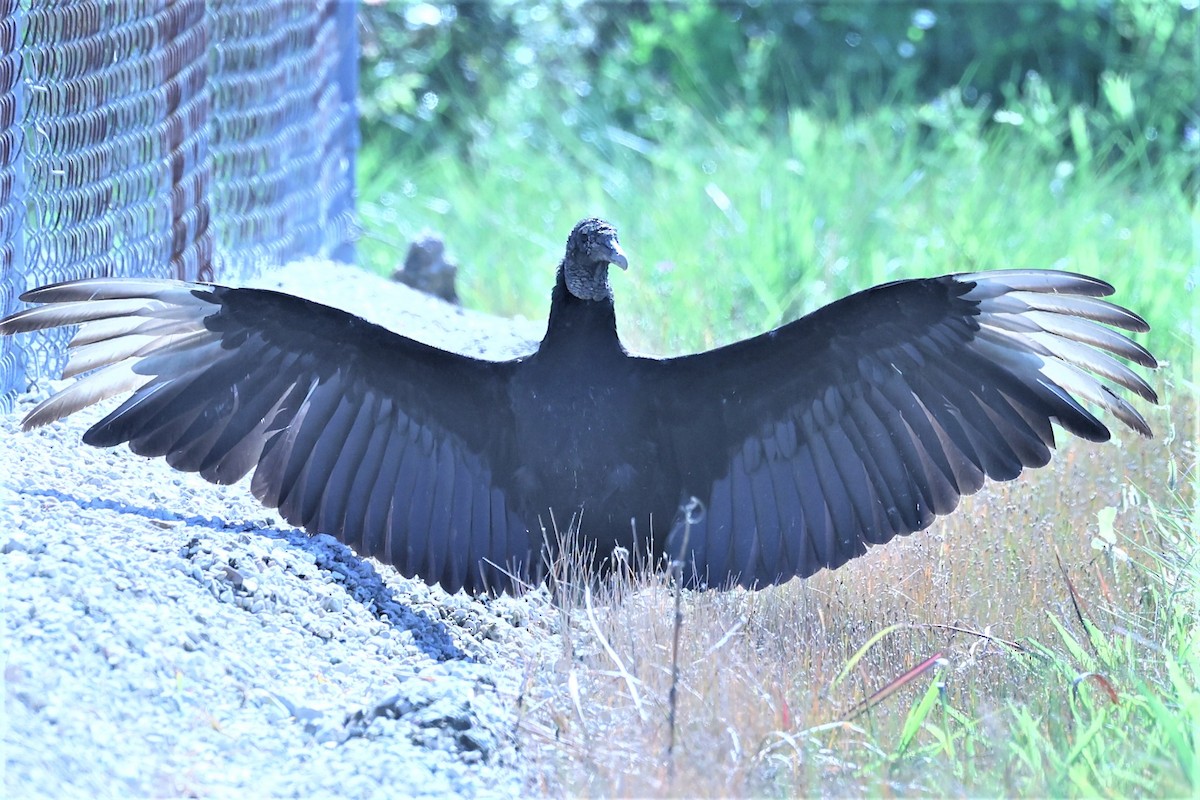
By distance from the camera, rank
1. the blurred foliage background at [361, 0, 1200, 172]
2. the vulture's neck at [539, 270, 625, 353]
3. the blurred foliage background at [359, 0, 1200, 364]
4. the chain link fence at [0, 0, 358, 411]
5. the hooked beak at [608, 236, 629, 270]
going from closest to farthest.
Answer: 1. the hooked beak at [608, 236, 629, 270]
2. the vulture's neck at [539, 270, 625, 353]
3. the chain link fence at [0, 0, 358, 411]
4. the blurred foliage background at [359, 0, 1200, 364]
5. the blurred foliage background at [361, 0, 1200, 172]

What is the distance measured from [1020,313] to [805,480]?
26.8 inches

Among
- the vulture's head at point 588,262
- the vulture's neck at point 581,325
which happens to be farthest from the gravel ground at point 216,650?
the vulture's head at point 588,262

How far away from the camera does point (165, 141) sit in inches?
193

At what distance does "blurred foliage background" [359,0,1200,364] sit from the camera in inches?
253

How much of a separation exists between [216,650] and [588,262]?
1.30 metres

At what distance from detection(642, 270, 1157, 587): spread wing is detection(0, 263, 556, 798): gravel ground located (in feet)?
1.98

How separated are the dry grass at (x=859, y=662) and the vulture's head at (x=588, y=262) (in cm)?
74

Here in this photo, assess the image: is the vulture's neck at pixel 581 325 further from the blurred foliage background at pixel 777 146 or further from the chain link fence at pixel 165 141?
the blurred foliage background at pixel 777 146

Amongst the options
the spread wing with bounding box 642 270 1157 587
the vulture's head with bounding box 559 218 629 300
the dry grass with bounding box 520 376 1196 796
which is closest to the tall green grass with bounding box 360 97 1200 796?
the dry grass with bounding box 520 376 1196 796

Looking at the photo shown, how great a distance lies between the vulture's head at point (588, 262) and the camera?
11.9 ft

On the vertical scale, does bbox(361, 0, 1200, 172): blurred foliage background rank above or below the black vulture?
above

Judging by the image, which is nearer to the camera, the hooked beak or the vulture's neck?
the hooked beak

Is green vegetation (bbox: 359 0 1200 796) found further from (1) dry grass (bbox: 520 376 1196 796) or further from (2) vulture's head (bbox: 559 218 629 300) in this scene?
(2) vulture's head (bbox: 559 218 629 300)

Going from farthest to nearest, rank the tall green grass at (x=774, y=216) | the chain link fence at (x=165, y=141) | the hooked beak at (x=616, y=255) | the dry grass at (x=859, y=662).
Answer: the tall green grass at (x=774, y=216), the chain link fence at (x=165, y=141), the hooked beak at (x=616, y=255), the dry grass at (x=859, y=662)
